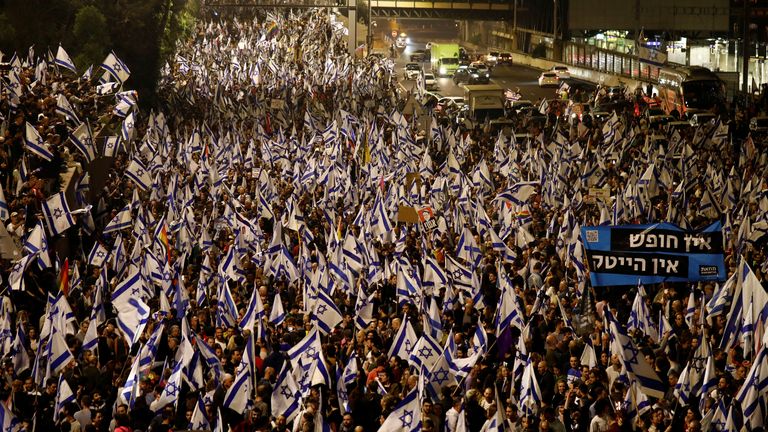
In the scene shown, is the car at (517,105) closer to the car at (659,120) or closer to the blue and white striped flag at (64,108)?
the car at (659,120)

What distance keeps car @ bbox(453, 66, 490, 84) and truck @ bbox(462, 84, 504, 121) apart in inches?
844

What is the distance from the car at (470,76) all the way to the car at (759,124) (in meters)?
30.8

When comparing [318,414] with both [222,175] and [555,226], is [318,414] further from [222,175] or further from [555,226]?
[222,175]

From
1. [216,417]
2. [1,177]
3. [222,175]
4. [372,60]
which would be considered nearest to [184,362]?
[216,417]

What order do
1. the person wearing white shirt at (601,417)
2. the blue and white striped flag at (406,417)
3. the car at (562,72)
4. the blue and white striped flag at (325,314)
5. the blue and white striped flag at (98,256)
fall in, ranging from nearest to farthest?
1. the blue and white striped flag at (406,417)
2. the person wearing white shirt at (601,417)
3. the blue and white striped flag at (325,314)
4. the blue and white striped flag at (98,256)
5. the car at (562,72)

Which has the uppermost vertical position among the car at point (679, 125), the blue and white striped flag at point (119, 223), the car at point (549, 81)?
the blue and white striped flag at point (119, 223)

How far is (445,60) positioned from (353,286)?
59.7 m

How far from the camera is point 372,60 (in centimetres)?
6100

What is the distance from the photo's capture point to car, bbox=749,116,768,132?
36062mm

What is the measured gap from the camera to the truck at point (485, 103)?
46.5m

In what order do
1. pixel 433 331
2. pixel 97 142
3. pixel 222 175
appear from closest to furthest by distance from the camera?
pixel 433 331, pixel 222 175, pixel 97 142

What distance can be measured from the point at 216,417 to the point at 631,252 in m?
5.88

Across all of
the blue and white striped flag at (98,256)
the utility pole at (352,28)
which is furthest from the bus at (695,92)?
the blue and white striped flag at (98,256)

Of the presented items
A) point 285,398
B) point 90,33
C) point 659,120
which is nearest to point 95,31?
point 90,33
